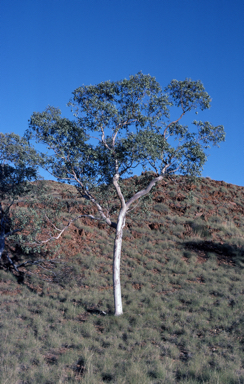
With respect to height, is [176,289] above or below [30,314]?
above

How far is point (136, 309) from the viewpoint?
40.6ft

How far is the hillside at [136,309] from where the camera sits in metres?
7.19

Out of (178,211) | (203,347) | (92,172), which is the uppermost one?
(178,211)

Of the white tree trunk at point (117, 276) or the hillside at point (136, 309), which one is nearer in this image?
the hillside at point (136, 309)

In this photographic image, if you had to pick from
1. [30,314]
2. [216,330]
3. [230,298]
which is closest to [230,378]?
[216,330]

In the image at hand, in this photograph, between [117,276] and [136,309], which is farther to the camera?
[136,309]

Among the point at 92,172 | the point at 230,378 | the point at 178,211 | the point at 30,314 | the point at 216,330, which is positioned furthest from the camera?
the point at 178,211

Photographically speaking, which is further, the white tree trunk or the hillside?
the white tree trunk

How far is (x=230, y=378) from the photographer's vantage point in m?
6.71

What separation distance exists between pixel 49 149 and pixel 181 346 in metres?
9.91

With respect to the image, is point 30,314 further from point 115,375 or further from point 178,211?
point 178,211

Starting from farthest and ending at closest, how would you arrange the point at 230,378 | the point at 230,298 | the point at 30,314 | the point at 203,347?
the point at 230,298
the point at 30,314
the point at 203,347
the point at 230,378

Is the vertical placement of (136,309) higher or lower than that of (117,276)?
lower

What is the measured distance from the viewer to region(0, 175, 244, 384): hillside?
7191 mm
